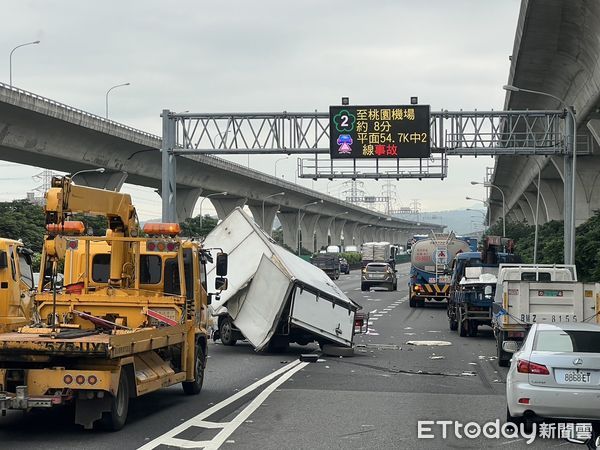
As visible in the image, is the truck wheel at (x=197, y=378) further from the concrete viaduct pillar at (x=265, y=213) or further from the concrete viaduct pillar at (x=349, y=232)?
the concrete viaduct pillar at (x=349, y=232)

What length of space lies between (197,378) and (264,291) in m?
6.27

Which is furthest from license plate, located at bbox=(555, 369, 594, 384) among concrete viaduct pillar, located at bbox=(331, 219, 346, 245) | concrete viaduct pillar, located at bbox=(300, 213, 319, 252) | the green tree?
concrete viaduct pillar, located at bbox=(331, 219, 346, 245)

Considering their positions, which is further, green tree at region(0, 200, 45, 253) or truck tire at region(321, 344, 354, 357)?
green tree at region(0, 200, 45, 253)

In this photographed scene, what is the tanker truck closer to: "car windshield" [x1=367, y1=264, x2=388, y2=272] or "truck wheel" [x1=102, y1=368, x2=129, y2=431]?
"car windshield" [x1=367, y1=264, x2=388, y2=272]

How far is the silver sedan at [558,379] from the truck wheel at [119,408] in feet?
15.2

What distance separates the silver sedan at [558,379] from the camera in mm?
11445

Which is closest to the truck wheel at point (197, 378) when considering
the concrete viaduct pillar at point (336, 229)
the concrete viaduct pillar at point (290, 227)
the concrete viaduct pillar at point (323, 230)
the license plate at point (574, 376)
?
the license plate at point (574, 376)

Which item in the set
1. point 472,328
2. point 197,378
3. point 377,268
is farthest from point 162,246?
point 377,268

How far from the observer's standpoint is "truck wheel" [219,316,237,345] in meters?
23.9

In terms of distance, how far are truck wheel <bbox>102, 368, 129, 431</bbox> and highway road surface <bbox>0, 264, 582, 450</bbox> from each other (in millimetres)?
129

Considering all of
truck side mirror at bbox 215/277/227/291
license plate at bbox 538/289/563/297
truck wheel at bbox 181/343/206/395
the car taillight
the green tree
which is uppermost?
the green tree

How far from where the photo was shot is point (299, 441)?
1142 centimetres

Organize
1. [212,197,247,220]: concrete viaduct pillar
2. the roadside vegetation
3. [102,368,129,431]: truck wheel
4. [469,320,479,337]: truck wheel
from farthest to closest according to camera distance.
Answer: [212,197,247,220]: concrete viaduct pillar → the roadside vegetation → [469,320,479,337]: truck wheel → [102,368,129,431]: truck wheel

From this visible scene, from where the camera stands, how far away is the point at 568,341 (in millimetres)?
12055
